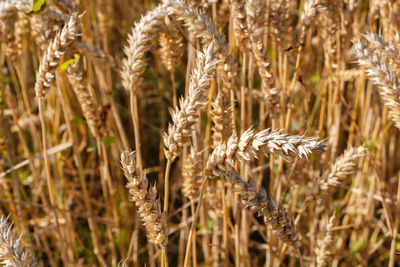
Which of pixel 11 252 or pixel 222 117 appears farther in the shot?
pixel 222 117

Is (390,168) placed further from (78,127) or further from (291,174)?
(78,127)

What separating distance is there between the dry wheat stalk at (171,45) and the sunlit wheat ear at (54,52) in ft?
0.86

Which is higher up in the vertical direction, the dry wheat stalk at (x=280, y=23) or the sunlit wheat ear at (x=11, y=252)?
Result: the dry wheat stalk at (x=280, y=23)

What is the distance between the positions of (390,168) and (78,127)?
5.30ft

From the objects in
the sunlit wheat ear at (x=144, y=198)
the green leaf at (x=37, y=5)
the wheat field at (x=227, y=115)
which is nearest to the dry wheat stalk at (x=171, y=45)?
the wheat field at (x=227, y=115)

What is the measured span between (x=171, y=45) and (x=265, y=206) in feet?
1.98

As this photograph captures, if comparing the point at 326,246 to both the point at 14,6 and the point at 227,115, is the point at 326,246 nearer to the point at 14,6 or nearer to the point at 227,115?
the point at 227,115

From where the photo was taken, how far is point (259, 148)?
71 centimetres

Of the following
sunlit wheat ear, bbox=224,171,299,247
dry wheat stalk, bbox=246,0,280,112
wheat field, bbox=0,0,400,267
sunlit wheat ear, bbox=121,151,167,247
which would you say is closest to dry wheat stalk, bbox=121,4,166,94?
wheat field, bbox=0,0,400,267

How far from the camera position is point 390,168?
1953 millimetres

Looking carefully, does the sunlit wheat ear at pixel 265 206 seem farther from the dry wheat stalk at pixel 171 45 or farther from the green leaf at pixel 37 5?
the green leaf at pixel 37 5

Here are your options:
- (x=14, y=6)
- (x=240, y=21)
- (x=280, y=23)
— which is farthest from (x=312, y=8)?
(x=14, y=6)

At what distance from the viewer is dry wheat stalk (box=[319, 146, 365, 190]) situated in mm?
1116

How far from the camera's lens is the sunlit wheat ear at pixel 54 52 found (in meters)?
1.01
